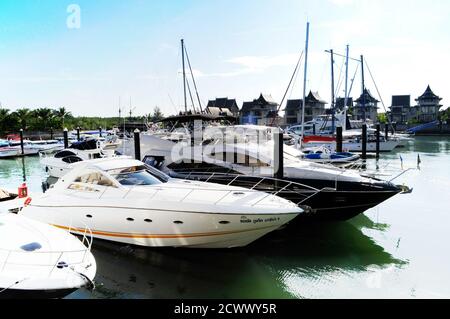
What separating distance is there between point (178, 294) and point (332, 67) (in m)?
31.8

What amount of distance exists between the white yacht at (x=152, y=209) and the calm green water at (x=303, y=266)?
428mm

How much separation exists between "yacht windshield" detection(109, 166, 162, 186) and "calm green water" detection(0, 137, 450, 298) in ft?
5.01

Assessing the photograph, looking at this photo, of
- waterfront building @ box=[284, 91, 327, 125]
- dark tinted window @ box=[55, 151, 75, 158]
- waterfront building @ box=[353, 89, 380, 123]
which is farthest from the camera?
waterfront building @ box=[353, 89, 380, 123]

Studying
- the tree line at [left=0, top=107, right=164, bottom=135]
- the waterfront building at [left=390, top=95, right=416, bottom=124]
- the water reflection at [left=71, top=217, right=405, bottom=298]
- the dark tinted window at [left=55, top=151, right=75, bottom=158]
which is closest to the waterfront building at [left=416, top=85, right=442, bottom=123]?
the waterfront building at [left=390, top=95, right=416, bottom=124]

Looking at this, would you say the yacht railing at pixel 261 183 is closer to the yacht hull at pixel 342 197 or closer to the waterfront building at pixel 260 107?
the yacht hull at pixel 342 197

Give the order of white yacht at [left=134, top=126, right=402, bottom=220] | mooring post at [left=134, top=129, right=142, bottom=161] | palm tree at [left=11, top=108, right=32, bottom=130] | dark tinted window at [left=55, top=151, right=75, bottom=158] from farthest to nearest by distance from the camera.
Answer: palm tree at [left=11, top=108, right=32, bottom=130]
dark tinted window at [left=55, top=151, right=75, bottom=158]
mooring post at [left=134, top=129, right=142, bottom=161]
white yacht at [left=134, top=126, right=402, bottom=220]

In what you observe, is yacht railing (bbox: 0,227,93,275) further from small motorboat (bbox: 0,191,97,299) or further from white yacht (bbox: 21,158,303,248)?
white yacht (bbox: 21,158,303,248)

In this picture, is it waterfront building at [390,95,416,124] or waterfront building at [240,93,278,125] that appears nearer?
waterfront building at [240,93,278,125]

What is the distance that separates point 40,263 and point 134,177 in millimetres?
3756

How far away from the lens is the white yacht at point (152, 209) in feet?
25.7

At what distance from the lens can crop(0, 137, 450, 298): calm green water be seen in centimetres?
692

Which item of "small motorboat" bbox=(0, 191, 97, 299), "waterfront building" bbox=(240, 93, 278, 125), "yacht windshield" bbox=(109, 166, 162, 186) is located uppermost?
"waterfront building" bbox=(240, 93, 278, 125)

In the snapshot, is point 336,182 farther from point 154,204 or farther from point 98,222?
point 98,222

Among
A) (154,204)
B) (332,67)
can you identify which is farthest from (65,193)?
(332,67)
